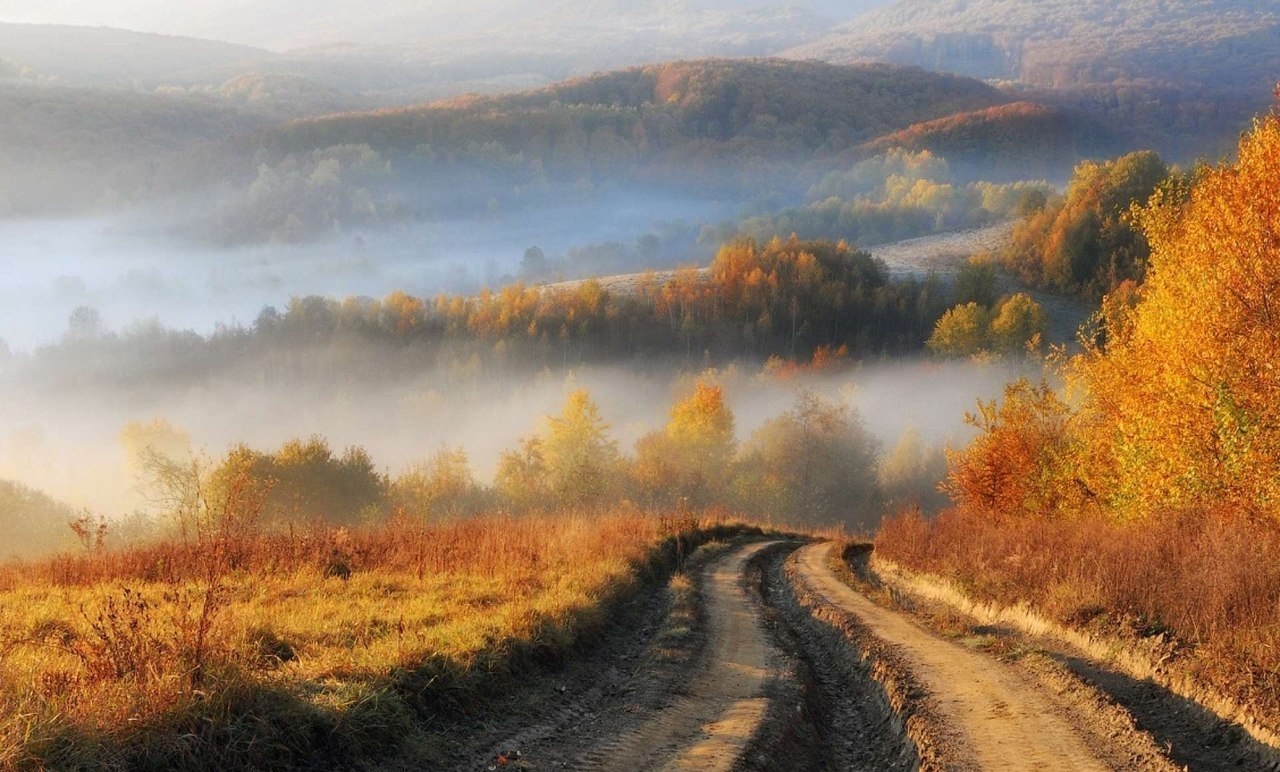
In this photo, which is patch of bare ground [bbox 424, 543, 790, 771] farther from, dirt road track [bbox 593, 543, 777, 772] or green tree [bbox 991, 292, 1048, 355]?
green tree [bbox 991, 292, 1048, 355]

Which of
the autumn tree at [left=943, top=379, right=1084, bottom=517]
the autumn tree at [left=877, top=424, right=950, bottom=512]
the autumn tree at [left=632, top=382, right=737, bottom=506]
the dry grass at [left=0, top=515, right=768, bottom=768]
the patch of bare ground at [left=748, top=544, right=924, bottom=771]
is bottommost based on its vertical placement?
the autumn tree at [left=877, top=424, right=950, bottom=512]

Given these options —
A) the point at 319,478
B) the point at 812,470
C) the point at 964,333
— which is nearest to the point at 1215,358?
the point at 319,478

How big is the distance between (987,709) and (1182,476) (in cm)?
1252

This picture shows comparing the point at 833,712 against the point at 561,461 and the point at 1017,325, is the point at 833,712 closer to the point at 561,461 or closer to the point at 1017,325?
the point at 561,461

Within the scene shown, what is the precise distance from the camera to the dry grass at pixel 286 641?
7195 mm

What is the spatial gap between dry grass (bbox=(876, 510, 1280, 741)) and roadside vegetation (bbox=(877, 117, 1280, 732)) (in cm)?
3

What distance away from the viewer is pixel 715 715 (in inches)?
438

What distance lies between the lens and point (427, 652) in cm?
1038

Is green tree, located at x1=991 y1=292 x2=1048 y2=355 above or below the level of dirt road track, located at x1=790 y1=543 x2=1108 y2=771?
below

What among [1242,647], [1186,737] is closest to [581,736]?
[1186,737]

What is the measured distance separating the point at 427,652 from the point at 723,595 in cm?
1217

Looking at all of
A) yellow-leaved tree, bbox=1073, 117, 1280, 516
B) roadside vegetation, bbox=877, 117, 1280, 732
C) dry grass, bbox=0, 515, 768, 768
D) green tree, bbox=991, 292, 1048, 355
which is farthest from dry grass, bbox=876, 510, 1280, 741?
green tree, bbox=991, 292, 1048, 355

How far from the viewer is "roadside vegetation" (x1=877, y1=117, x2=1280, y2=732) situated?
1275 centimetres

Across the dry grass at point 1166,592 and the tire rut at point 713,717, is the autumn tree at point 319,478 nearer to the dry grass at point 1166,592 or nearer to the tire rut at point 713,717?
the dry grass at point 1166,592
